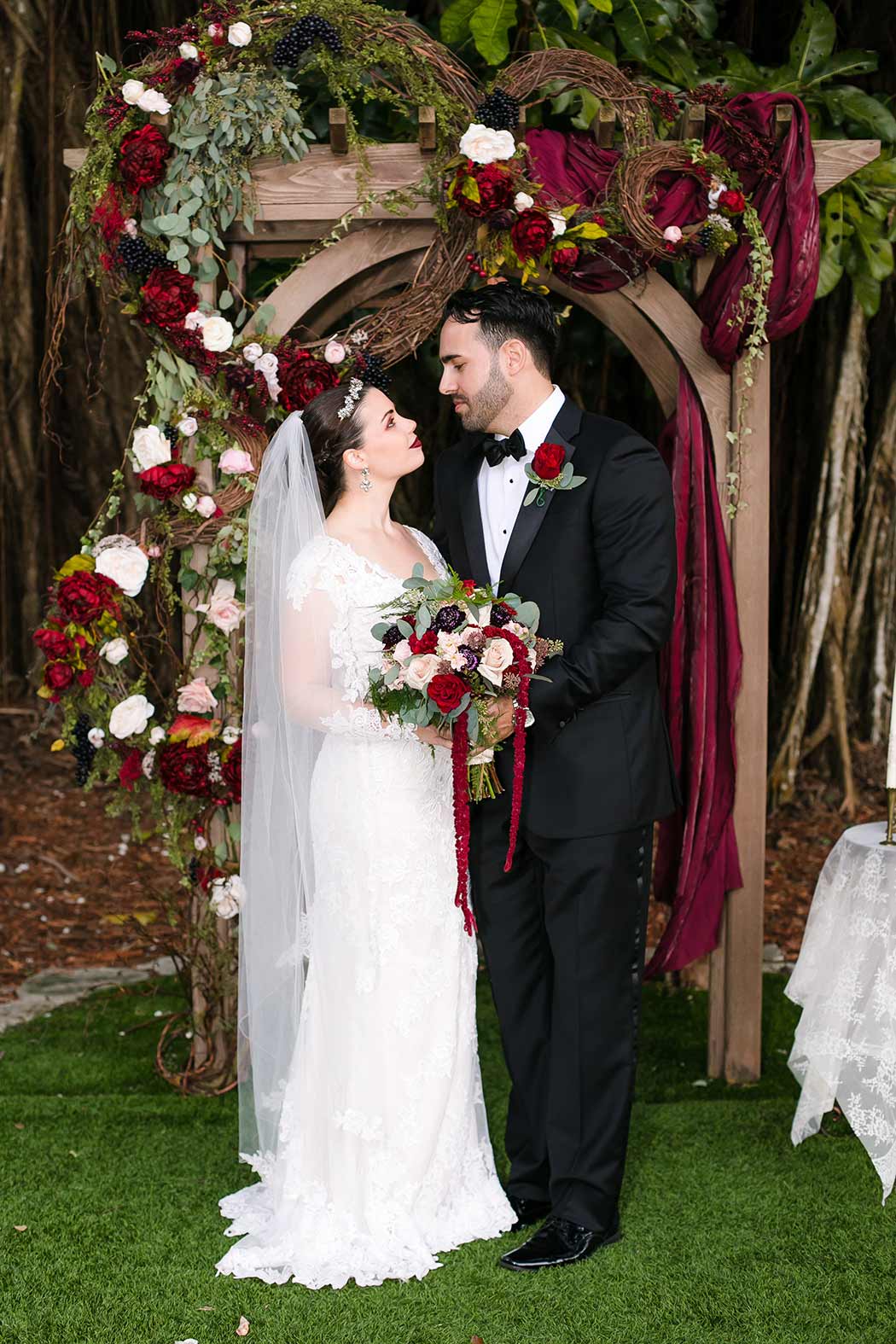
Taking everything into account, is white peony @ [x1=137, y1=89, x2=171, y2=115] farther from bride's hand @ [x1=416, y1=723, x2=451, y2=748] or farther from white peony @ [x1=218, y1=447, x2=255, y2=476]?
bride's hand @ [x1=416, y1=723, x2=451, y2=748]

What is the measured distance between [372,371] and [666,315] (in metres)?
0.83

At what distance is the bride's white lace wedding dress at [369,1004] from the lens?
2969 millimetres

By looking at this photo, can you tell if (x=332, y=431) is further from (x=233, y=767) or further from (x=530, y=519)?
(x=233, y=767)

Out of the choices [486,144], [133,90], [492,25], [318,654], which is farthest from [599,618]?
[492,25]

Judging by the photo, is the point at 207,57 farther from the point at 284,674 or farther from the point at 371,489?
the point at 284,674

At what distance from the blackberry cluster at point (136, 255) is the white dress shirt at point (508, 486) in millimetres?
1097

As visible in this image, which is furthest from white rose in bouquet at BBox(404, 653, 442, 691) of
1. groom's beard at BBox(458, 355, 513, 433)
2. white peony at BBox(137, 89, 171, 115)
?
white peony at BBox(137, 89, 171, 115)

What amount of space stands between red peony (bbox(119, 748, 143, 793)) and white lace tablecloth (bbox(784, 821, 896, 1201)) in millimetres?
1847

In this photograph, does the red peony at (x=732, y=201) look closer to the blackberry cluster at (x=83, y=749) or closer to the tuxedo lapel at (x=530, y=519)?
the tuxedo lapel at (x=530, y=519)

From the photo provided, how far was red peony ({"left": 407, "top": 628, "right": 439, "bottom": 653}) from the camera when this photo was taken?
8.79ft


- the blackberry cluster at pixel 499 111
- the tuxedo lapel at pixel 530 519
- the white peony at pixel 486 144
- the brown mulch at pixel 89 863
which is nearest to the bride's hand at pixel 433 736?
the tuxedo lapel at pixel 530 519

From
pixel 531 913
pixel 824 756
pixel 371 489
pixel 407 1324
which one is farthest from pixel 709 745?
pixel 824 756

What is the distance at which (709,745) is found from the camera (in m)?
3.77

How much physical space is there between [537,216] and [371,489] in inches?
34.3
